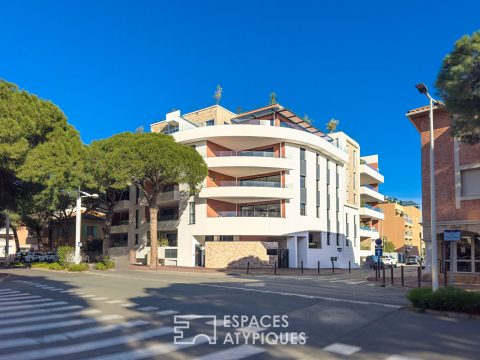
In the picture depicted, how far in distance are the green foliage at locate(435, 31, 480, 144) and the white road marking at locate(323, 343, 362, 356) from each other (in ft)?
23.8

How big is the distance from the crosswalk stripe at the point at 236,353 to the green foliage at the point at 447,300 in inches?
238

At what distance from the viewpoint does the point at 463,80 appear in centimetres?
1117

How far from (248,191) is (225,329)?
99.0 ft

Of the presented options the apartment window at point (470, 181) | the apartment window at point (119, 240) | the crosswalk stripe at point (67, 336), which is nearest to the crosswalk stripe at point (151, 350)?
the crosswalk stripe at point (67, 336)

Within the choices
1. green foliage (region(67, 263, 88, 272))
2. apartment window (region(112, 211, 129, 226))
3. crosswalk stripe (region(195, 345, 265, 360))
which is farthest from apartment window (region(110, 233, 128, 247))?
crosswalk stripe (region(195, 345, 265, 360))

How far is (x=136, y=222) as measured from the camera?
48.3 m

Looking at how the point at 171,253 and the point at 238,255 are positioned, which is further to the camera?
the point at 171,253

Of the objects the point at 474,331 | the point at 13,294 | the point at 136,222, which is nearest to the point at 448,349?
the point at 474,331

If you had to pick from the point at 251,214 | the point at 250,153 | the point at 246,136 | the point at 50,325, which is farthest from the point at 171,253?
the point at 50,325

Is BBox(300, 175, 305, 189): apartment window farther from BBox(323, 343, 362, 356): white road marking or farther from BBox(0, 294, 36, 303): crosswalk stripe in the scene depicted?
BBox(323, 343, 362, 356): white road marking

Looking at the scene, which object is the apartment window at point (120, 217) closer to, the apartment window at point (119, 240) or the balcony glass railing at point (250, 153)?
the apartment window at point (119, 240)

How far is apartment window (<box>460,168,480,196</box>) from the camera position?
2302cm

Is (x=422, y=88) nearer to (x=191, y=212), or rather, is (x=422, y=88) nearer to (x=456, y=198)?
(x=456, y=198)

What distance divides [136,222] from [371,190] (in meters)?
33.2
